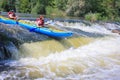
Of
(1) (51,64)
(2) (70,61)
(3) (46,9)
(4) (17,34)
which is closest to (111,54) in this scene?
(2) (70,61)

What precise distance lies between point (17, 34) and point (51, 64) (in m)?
3.39

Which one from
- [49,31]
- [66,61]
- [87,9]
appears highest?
[49,31]

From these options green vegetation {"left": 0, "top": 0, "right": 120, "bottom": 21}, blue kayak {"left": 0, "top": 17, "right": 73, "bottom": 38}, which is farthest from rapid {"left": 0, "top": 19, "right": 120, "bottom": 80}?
green vegetation {"left": 0, "top": 0, "right": 120, "bottom": 21}

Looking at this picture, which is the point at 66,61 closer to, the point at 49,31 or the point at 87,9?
the point at 49,31

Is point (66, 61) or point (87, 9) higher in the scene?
point (66, 61)

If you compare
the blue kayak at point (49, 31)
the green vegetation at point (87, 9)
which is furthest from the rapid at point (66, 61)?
the green vegetation at point (87, 9)

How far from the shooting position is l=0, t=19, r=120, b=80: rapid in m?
9.77

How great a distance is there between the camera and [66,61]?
11.7 m

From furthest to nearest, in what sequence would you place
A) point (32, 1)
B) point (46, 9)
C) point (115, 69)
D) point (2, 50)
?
point (32, 1)
point (46, 9)
point (2, 50)
point (115, 69)

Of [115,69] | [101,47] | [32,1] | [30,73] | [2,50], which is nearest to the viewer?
[30,73]

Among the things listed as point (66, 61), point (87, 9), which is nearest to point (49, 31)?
point (66, 61)

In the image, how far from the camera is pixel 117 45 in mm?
15719

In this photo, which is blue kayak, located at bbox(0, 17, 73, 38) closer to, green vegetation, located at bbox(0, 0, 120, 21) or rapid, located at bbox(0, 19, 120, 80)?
rapid, located at bbox(0, 19, 120, 80)

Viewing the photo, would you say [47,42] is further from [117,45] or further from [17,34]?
[117,45]
